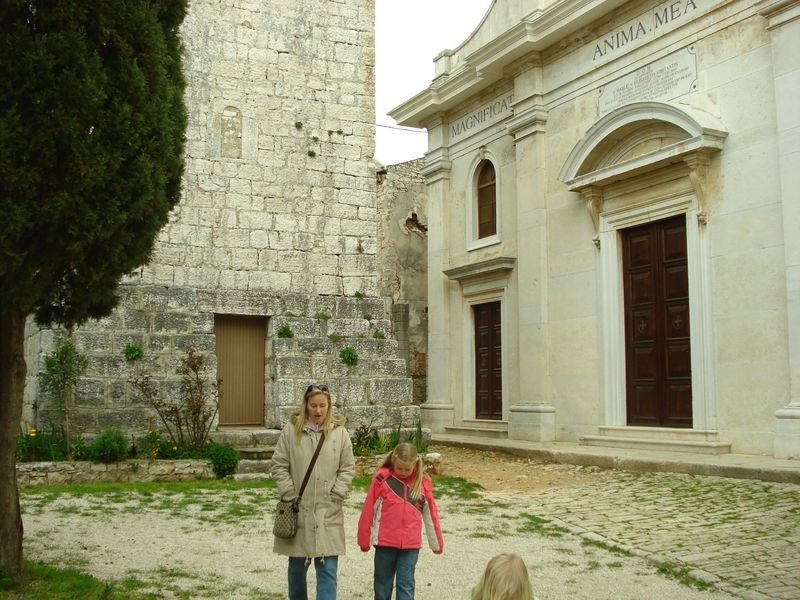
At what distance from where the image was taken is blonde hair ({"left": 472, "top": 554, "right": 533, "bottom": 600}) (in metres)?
2.85

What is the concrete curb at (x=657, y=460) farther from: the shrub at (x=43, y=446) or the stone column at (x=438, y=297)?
the shrub at (x=43, y=446)

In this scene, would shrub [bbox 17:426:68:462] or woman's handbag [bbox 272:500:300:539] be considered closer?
woman's handbag [bbox 272:500:300:539]

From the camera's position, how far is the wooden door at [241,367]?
11.8 m

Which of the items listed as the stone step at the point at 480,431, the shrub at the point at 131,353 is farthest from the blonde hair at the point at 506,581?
the stone step at the point at 480,431

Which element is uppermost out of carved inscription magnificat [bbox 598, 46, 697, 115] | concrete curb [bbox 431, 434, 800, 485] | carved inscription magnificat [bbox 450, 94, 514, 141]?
carved inscription magnificat [bbox 450, 94, 514, 141]

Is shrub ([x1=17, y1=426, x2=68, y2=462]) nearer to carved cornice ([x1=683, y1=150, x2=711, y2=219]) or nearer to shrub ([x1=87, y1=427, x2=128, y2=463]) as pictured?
shrub ([x1=87, y1=427, x2=128, y2=463])

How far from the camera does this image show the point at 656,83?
534 inches

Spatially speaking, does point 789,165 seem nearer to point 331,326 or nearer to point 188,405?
point 331,326

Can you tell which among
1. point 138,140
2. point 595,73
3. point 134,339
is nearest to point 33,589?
point 138,140

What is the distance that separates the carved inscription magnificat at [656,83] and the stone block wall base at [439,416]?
7.29 meters

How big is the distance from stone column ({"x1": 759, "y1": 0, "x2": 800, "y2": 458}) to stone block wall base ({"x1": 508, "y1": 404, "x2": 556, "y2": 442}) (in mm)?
4855

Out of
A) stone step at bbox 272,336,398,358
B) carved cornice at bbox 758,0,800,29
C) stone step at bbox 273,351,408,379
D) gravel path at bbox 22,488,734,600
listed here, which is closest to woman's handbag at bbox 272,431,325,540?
gravel path at bbox 22,488,734,600

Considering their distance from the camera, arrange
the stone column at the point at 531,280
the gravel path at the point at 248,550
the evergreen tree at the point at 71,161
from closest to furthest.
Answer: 1. the evergreen tree at the point at 71,161
2. the gravel path at the point at 248,550
3. the stone column at the point at 531,280

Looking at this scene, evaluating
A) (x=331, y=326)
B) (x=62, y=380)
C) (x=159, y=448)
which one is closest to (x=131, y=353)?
(x=62, y=380)
